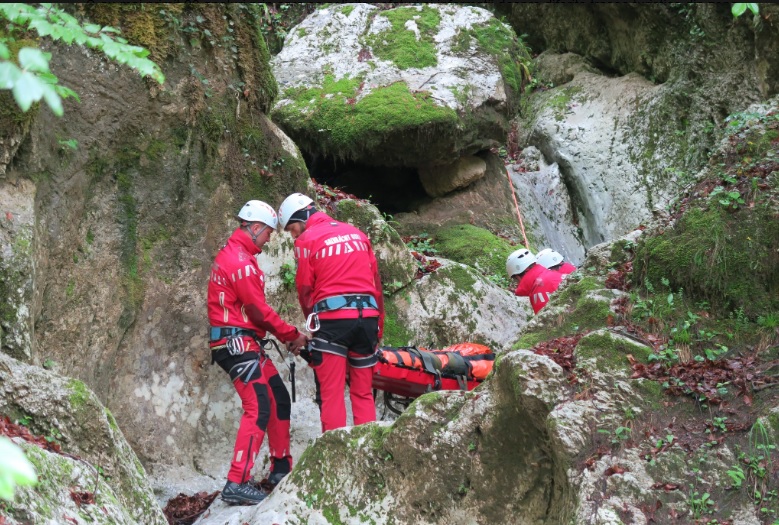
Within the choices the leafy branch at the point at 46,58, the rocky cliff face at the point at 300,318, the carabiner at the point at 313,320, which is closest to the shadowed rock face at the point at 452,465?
the rocky cliff face at the point at 300,318

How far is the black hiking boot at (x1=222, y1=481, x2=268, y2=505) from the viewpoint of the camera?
6.78 m

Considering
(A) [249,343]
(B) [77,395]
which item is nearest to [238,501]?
(A) [249,343]

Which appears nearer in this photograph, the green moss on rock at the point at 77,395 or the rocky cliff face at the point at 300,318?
the rocky cliff face at the point at 300,318

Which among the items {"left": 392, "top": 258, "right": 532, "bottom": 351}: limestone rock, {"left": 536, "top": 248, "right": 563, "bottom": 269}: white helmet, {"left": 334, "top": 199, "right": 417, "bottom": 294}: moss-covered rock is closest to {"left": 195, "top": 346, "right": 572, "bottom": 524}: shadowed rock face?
{"left": 392, "top": 258, "right": 532, "bottom": 351}: limestone rock

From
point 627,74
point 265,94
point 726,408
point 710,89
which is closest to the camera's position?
point 726,408

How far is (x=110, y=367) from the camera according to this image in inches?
314

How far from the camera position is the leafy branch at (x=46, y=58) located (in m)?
2.10

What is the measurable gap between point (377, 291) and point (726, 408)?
349cm

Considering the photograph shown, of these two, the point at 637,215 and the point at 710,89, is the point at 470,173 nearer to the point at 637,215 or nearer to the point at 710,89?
the point at 637,215

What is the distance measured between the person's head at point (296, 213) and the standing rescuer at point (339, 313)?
247 mm

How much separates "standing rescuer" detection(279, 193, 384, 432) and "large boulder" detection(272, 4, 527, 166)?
18.2 feet

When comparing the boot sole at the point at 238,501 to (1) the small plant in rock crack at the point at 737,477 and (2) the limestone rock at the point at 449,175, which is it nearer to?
(1) the small plant in rock crack at the point at 737,477

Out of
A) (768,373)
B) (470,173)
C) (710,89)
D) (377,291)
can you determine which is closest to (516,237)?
(470,173)

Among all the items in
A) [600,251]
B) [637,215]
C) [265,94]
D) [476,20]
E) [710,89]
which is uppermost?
[476,20]
